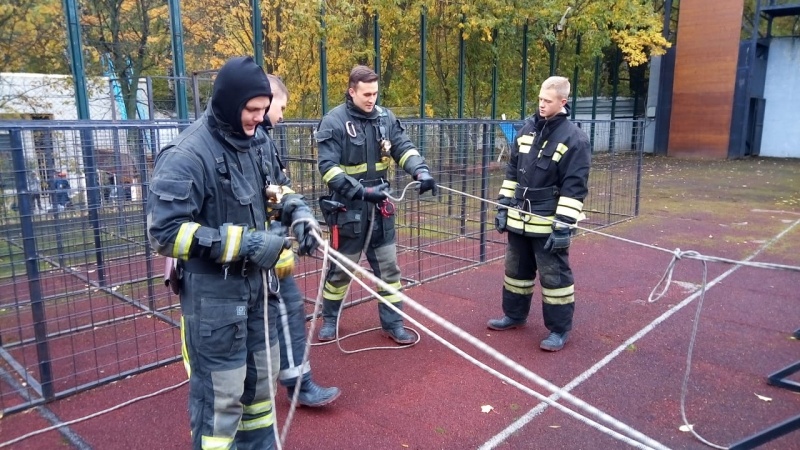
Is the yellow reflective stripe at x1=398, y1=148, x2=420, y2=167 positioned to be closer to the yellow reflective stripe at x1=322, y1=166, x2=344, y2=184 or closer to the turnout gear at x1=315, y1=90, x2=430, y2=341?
the turnout gear at x1=315, y1=90, x2=430, y2=341

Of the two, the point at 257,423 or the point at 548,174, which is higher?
the point at 548,174

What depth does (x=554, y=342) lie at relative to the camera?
4605mm

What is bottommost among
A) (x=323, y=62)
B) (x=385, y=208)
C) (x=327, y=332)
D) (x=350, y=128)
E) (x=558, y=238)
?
(x=327, y=332)

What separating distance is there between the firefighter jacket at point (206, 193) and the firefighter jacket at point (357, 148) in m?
1.49

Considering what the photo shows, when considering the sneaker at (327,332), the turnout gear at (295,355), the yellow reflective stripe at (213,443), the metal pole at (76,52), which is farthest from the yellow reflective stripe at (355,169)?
the metal pole at (76,52)

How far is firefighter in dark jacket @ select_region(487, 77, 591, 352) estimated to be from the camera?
4387 mm

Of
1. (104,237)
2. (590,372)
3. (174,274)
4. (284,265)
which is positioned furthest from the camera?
(104,237)

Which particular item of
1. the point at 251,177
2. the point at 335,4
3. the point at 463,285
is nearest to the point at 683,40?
the point at 335,4

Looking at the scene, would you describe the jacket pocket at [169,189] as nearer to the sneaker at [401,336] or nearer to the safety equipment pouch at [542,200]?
the sneaker at [401,336]

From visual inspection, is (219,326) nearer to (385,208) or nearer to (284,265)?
(284,265)

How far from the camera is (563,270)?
456cm

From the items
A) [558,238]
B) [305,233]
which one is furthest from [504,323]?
[305,233]

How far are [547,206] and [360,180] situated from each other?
147cm

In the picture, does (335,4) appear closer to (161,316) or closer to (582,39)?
(161,316)
